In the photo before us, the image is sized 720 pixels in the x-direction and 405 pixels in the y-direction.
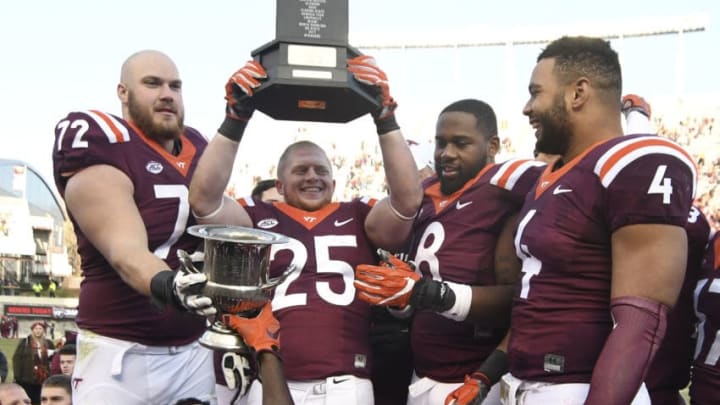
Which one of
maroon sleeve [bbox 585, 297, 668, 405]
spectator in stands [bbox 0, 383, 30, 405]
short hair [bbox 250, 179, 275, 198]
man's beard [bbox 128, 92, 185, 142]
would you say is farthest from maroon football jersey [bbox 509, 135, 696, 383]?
spectator in stands [bbox 0, 383, 30, 405]

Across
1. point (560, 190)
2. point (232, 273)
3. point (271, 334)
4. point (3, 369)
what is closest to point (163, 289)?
point (232, 273)

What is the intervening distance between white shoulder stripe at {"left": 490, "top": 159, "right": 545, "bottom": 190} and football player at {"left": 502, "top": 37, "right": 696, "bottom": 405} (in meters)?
0.57

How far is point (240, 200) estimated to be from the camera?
13.6 ft

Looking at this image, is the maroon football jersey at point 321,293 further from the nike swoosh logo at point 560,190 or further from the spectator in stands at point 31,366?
the spectator in stands at point 31,366

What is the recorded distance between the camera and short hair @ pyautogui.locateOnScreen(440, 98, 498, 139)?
3730 millimetres

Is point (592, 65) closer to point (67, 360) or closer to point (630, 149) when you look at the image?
point (630, 149)

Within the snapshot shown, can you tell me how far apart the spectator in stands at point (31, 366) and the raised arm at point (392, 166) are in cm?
663

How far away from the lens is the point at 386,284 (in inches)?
126

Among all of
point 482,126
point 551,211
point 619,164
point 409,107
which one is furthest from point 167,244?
point 409,107

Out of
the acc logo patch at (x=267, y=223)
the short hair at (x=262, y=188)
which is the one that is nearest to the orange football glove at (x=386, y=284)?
the acc logo patch at (x=267, y=223)

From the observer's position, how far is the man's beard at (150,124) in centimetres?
360

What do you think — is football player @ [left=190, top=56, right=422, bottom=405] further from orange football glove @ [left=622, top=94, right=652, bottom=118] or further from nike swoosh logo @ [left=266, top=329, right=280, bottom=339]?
orange football glove @ [left=622, top=94, right=652, bottom=118]

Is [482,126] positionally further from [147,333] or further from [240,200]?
[147,333]

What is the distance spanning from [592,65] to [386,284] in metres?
1.03
